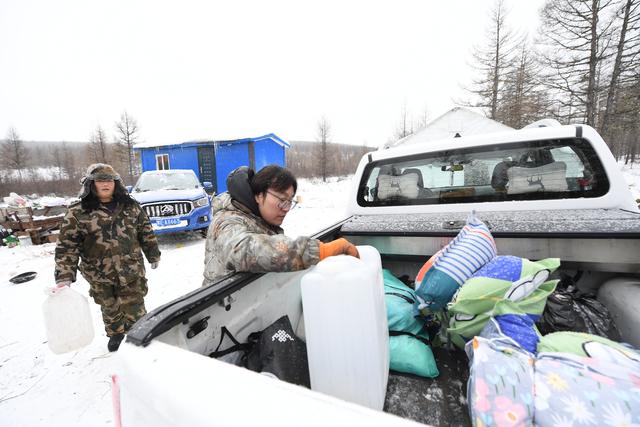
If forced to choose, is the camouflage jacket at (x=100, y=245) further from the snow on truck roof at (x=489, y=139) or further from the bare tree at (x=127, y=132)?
the bare tree at (x=127, y=132)

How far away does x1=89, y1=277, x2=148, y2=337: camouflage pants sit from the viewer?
2.88m

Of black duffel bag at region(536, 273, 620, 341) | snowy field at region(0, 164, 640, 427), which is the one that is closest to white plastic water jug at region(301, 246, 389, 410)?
black duffel bag at region(536, 273, 620, 341)

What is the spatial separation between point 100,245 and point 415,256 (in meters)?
2.94

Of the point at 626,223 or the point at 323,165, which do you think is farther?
the point at 323,165

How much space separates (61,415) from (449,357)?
115 inches

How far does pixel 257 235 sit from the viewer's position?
50.9 inches

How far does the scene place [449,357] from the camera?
5.07 feet

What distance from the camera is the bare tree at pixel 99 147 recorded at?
1230 inches

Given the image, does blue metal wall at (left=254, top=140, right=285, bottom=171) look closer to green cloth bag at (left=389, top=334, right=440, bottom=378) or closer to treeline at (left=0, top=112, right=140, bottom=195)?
green cloth bag at (left=389, top=334, right=440, bottom=378)

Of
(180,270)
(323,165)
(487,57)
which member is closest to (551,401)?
(180,270)

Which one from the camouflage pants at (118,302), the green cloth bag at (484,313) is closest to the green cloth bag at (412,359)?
the green cloth bag at (484,313)

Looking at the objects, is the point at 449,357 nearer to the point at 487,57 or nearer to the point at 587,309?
the point at 587,309

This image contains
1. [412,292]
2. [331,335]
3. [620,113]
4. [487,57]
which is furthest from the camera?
[487,57]

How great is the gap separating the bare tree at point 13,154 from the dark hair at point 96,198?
43492mm
